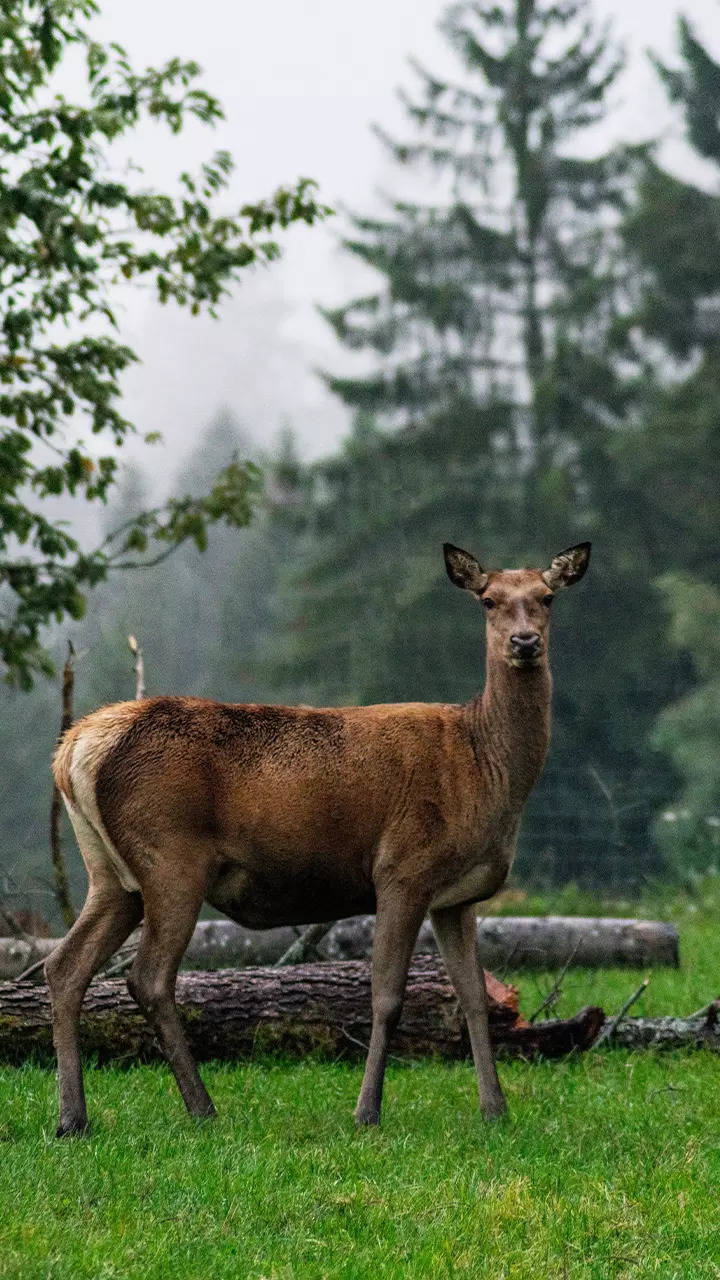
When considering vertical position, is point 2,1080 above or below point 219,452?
below

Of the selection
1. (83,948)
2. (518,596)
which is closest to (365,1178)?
(83,948)

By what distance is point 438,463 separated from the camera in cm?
3030

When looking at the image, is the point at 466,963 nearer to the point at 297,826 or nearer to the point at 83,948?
the point at 297,826

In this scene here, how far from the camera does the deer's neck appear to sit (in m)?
6.55

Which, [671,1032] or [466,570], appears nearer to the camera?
[466,570]

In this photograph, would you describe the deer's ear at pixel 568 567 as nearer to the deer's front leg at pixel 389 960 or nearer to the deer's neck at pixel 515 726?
the deer's neck at pixel 515 726

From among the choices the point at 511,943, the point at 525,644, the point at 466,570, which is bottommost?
the point at 511,943

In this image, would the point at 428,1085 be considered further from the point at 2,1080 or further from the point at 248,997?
the point at 2,1080

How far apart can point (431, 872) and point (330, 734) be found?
2.41 feet

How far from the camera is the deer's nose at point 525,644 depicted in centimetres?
633

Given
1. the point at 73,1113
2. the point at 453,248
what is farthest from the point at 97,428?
the point at 453,248

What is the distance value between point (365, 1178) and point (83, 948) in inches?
65.9

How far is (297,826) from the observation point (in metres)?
6.27

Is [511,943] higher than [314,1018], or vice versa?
[314,1018]
